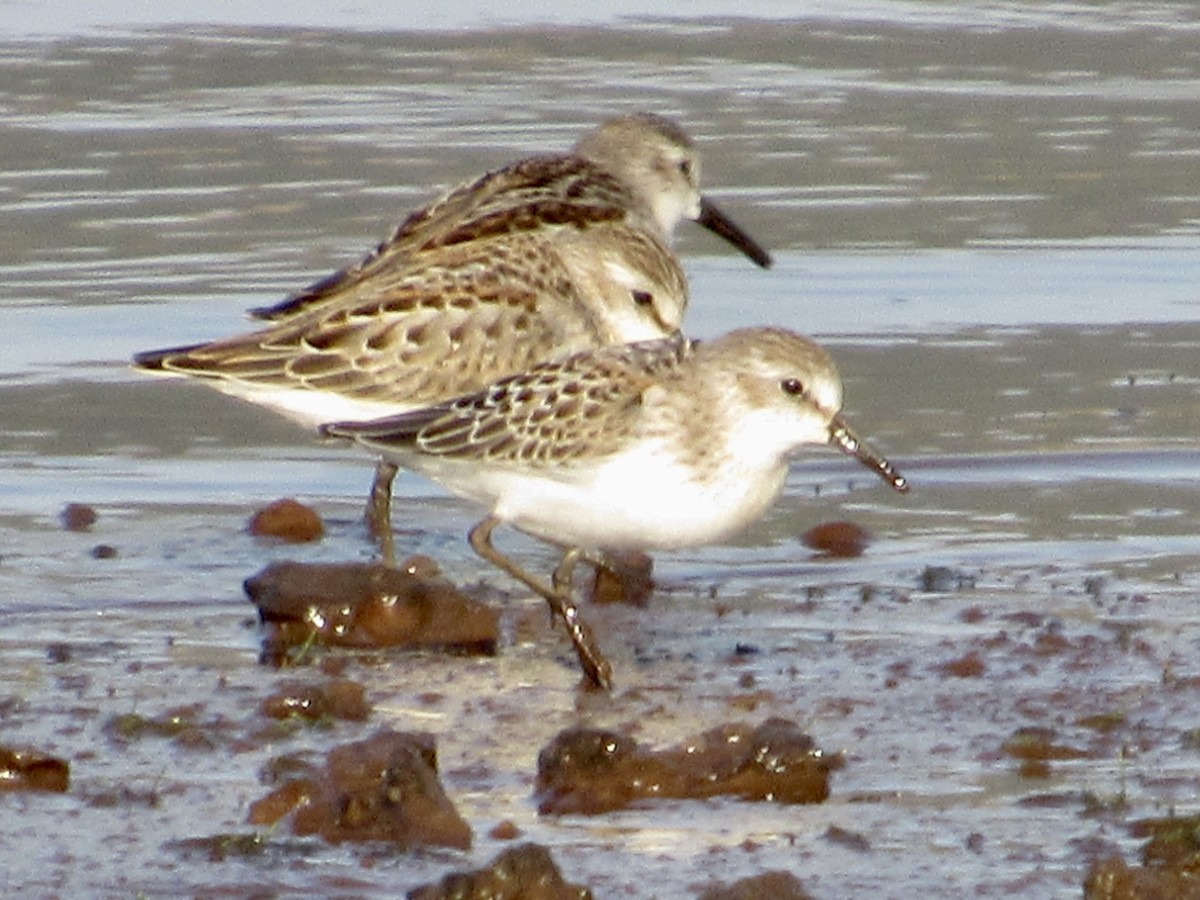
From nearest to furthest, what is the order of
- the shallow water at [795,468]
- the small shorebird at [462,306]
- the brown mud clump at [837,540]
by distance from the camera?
the shallow water at [795,468]
the small shorebird at [462,306]
the brown mud clump at [837,540]

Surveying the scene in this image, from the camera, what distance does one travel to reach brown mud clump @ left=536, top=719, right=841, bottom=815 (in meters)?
5.93

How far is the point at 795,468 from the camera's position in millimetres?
9492

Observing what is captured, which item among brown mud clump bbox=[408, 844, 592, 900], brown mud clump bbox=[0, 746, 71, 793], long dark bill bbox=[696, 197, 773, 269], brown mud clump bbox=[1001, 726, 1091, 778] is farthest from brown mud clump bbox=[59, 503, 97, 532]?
brown mud clump bbox=[408, 844, 592, 900]

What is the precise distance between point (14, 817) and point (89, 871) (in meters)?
0.42

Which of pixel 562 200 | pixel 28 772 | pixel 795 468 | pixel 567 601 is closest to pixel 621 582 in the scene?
pixel 567 601

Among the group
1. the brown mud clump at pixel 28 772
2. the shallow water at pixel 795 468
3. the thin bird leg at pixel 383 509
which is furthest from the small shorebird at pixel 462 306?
the brown mud clump at pixel 28 772

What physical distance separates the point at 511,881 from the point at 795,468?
4.62 metres

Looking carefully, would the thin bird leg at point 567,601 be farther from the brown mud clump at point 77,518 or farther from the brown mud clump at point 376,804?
the brown mud clump at point 77,518

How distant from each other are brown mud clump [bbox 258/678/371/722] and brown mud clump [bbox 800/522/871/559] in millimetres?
2104

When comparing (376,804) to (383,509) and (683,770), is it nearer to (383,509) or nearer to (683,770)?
(683,770)

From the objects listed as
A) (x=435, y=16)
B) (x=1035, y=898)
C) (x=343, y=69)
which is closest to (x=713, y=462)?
(x=1035, y=898)

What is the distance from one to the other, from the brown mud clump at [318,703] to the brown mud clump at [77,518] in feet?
6.87

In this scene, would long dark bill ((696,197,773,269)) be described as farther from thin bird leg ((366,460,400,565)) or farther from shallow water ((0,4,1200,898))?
thin bird leg ((366,460,400,565))

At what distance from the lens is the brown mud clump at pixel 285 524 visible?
28.1 feet
